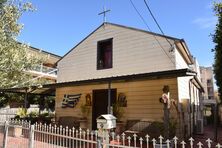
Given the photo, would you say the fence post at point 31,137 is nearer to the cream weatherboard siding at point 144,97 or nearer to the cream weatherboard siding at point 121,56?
the cream weatherboard siding at point 144,97

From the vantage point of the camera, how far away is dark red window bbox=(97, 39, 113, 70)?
14.5 meters

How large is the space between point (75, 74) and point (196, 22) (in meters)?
8.54

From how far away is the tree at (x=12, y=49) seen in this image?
9.09m

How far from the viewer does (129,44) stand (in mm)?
13633

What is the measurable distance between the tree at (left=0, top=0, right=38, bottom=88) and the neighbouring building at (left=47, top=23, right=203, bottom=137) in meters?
3.27

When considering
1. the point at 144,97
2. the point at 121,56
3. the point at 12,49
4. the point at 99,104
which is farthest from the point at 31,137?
the point at 121,56

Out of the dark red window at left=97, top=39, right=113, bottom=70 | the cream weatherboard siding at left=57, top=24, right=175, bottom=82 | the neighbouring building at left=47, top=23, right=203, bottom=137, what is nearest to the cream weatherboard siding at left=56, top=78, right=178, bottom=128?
the neighbouring building at left=47, top=23, right=203, bottom=137

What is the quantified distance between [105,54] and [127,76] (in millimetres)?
5017

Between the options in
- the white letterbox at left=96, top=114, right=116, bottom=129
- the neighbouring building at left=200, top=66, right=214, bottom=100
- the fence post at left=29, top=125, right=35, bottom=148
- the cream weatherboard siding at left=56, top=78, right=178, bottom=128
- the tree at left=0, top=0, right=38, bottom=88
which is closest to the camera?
the white letterbox at left=96, top=114, right=116, bottom=129

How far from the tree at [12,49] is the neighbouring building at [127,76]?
10.7ft

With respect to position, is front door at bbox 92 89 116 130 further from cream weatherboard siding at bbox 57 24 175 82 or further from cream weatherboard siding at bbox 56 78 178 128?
cream weatherboard siding at bbox 57 24 175 82

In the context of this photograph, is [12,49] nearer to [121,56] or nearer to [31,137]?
[31,137]

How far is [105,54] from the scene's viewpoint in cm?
1498

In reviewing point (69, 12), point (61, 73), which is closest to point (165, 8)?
point (69, 12)
